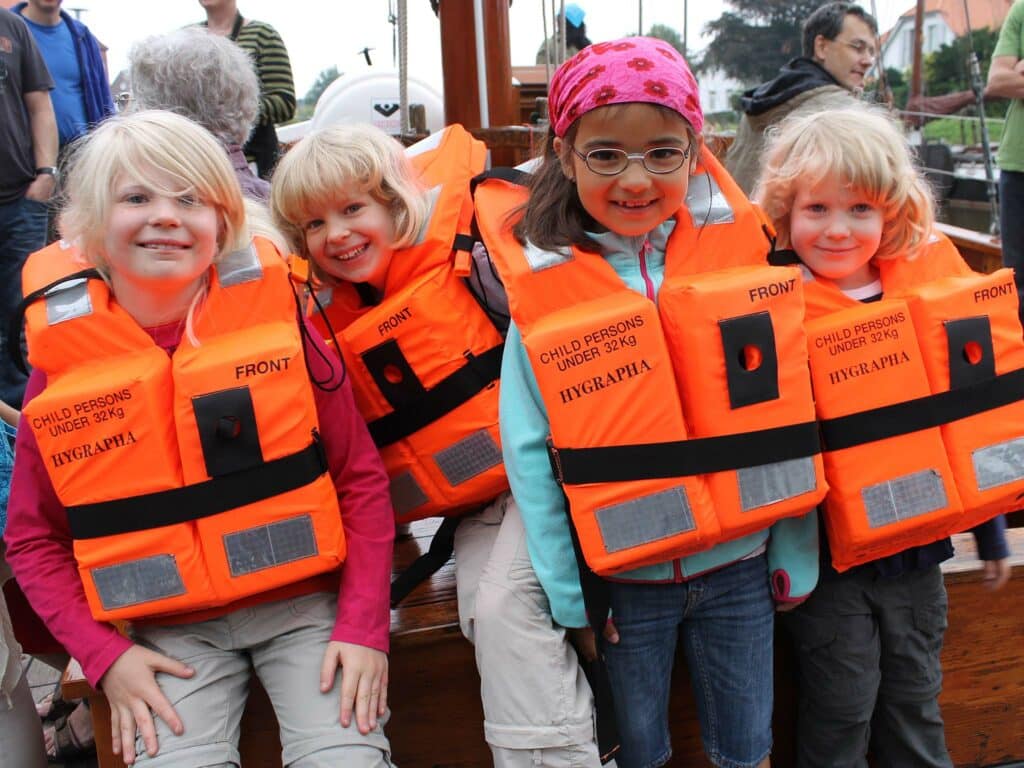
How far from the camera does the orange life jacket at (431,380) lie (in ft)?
6.31

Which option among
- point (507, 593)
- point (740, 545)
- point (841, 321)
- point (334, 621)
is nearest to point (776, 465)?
point (740, 545)

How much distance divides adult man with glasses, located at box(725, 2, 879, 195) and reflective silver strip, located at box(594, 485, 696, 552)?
2.27 m

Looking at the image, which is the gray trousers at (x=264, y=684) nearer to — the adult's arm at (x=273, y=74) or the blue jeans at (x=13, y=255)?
the blue jeans at (x=13, y=255)

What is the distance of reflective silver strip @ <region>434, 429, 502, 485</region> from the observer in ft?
6.29

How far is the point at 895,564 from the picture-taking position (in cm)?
181

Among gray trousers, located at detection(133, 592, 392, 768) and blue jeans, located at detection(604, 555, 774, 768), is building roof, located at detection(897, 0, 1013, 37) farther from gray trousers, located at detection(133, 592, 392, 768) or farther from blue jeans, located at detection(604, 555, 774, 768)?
gray trousers, located at detection(133, 592, 392, 768)

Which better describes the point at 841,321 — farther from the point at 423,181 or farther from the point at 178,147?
the point at 178,147

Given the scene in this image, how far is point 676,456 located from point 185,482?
2.76 feet

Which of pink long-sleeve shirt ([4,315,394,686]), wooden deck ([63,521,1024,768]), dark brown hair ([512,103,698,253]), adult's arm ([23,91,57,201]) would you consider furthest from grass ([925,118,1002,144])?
pink long-sleeve shirt ([4,315,394,686])

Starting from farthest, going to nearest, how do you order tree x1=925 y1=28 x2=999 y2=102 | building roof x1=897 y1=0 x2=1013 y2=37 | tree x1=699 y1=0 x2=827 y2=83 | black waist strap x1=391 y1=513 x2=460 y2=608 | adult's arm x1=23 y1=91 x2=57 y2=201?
building roof x1=897 y1=0 x2=1013 y2=37 < tree x1=925 y1=28 x2=999 y2=102 < tree x1=699 y1=0 x2=827 y2=83 < adult's arm x1=23 y1=91 x2=57 y2=201 < black waist strap x1=391 y1=513 x2=460 y2=608

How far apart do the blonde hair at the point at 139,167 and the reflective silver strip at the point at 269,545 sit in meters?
0.57

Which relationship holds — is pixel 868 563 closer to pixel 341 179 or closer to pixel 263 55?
pixel 341 179

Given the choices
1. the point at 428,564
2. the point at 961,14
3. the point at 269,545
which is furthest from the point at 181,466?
the point at 961,14

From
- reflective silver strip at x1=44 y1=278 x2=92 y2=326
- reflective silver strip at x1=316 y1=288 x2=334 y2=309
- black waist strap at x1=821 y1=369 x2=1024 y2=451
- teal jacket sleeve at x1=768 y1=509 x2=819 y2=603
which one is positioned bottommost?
teal jacket sleeve at x1=768 y1=509 x2=819 y2=603
